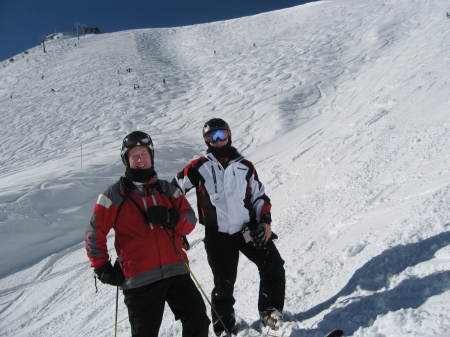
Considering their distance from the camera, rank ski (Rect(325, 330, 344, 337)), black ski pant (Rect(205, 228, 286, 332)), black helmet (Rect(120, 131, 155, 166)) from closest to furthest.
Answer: ski (Rect(325, 330, 344, 337)), black helmet (Rect(120, 131, 155, 166)), black ski pant (Rect(205, 228, 286, 332))

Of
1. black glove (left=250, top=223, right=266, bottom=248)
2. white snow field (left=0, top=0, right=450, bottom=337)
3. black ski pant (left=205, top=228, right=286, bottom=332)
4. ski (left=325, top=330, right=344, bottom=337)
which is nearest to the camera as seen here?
ski (left=325, top=330, right=344, bottom=337)

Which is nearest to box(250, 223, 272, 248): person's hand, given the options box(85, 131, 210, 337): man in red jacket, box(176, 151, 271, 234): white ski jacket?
box(176, 151, 271, 234): white ski jacket

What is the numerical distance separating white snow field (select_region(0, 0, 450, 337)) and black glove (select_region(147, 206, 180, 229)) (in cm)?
135

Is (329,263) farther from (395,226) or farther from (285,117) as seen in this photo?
(285,117)

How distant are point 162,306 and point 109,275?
1.48ft

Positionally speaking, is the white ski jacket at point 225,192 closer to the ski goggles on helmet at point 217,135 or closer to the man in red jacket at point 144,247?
the ski goggles on helmet at point 217,135

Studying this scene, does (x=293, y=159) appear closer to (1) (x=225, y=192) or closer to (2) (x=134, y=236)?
(1) (x=225, y=192)

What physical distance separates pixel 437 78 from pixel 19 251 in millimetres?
11042

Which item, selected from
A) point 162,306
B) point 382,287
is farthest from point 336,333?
point 162,306

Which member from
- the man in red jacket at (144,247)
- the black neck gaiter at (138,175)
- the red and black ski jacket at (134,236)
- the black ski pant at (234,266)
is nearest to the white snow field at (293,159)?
the black ski pant at (234,266)

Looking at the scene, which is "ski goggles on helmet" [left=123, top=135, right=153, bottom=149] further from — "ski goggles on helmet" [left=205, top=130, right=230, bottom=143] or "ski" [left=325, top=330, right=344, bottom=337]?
"ski" [left=325, top=330, right=344, bottom=337]

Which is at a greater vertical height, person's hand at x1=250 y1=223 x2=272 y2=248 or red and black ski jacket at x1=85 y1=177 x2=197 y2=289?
red and black ski jacket at x1=85 y1=177 x2=197 y2=289

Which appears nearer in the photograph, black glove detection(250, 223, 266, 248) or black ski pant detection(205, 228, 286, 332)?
black glove detection(250, 223, 266, 248)

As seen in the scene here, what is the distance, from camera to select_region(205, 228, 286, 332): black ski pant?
3.04 m
